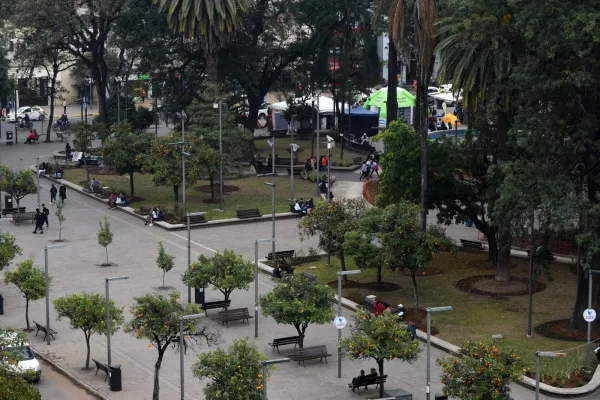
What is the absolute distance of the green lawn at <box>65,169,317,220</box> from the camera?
226 feet

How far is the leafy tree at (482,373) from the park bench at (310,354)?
779 centimetres

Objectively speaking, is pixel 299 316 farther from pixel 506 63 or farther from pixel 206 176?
pixel 206 176

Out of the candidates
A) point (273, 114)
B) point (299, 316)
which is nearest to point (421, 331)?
point (299, 316)

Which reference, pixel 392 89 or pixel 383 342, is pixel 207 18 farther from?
pixel 383 342

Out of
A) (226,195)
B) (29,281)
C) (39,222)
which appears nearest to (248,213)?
(226,195)

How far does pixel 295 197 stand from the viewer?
236 feet

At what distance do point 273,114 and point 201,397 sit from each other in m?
64.5

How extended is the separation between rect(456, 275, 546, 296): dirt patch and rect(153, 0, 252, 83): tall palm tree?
96.1ft

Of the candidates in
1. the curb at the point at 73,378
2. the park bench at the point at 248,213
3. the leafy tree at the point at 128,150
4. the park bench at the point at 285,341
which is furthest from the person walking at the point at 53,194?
the park bench at the point at 285,341

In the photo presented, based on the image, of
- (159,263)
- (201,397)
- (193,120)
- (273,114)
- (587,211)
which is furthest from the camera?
(273,114)

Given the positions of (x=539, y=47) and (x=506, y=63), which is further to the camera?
(x=506, y=63)

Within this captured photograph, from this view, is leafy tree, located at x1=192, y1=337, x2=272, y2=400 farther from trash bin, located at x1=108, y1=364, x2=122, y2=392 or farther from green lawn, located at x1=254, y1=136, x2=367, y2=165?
green lawn, located at x1=254, y1=136, x2=367, y2=165

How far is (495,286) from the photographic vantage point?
51.4 m

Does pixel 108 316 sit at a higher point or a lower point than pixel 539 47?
lower
